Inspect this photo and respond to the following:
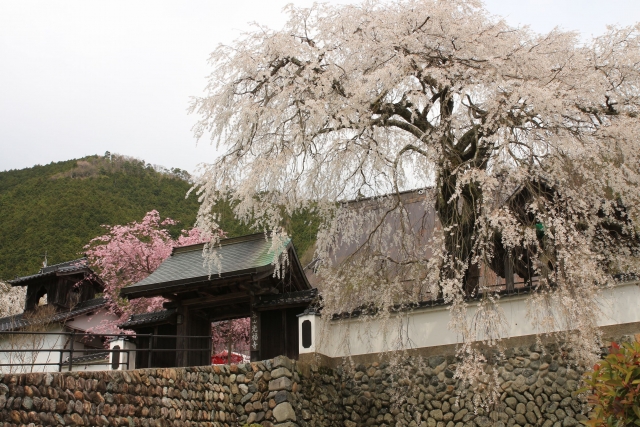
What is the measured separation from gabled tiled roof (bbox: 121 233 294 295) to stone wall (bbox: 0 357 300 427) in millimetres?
1882

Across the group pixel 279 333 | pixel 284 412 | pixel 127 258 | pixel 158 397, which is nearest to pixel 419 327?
pixel 279 333

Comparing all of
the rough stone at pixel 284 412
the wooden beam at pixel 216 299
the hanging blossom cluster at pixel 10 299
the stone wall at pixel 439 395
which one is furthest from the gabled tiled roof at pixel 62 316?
the rough stone at pixel 284 412

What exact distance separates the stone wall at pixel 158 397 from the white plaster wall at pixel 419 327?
3.46 ft

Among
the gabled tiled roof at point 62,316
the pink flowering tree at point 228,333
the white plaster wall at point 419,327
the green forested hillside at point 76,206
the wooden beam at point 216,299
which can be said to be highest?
the green forested hillside at point 76,206

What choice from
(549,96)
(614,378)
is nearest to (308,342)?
(549,96)

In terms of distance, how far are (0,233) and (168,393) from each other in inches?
784

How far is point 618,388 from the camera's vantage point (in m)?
5.06

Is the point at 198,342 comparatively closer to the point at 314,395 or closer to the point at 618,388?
the point at 314,395

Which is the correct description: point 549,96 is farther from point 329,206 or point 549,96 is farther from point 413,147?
point 329,206

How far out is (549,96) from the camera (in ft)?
30.7

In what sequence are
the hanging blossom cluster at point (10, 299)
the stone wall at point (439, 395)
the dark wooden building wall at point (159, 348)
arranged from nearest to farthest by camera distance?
the stone wall at point (439, 395) < the dark wooden building wall at point (159, 348) < the hanging blossom cluster at point (10, 299)

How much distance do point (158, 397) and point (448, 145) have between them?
581 cm

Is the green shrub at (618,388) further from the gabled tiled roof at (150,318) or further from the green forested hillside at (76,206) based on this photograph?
the green forested hillside at (76,206)

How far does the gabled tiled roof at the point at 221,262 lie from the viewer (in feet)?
37.1
